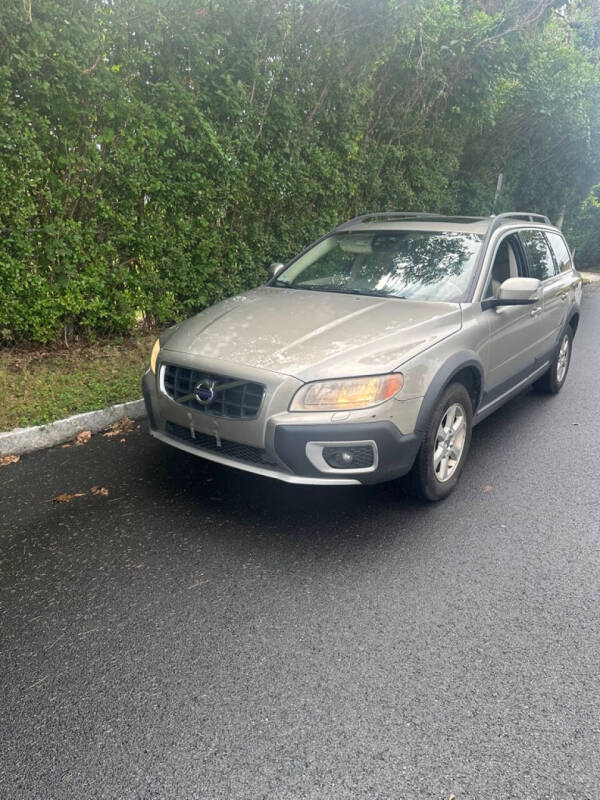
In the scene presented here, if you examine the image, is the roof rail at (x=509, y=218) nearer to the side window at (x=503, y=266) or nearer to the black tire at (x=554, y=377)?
the side window at (x=503, y=266)

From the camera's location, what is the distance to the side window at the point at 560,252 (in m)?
5.79

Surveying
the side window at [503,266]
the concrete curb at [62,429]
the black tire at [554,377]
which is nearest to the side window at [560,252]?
the black tire at [554,377]

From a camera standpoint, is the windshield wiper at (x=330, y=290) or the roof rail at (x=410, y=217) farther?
the roof rail at (x=410, y=217)

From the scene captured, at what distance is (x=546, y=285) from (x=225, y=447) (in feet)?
11.4

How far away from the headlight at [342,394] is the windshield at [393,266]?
44.9 inches

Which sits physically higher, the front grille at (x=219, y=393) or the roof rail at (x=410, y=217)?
the roof rail at (x=410, y=217)

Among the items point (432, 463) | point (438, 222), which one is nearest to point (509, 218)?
point (438, 222)

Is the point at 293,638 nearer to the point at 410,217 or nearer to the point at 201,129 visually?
the point at 410,217

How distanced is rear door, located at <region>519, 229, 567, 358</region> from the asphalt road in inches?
63.8

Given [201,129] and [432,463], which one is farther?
[201,129]

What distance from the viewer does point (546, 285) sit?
17.3 feet

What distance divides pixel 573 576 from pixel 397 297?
6.78ft

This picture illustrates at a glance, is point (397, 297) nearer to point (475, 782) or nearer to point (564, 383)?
point (475, 782)

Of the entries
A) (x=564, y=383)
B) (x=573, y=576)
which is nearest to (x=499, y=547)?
(x=573, y=576)
